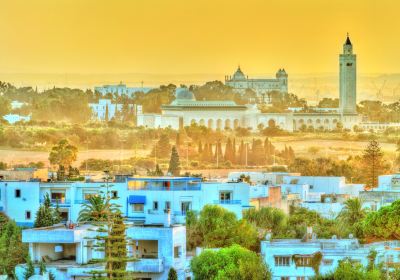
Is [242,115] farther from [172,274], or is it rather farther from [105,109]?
[172,274]

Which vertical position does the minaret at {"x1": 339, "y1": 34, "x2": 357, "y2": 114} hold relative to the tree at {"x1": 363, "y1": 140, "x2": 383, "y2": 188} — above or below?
above

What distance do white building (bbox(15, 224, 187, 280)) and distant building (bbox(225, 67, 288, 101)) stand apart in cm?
6620

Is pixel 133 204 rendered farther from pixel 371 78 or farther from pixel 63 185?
pixel 371 78

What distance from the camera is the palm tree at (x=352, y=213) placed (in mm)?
30888

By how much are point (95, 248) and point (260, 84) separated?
7393cm

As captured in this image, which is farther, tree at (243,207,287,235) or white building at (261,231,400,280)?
tree at (243,207,287,235)

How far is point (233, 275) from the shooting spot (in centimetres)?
2197

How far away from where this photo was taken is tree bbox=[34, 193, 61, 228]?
28359 mm

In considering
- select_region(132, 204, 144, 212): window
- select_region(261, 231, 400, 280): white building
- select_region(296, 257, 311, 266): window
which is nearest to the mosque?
select_region(132, 204, 144, 212): window

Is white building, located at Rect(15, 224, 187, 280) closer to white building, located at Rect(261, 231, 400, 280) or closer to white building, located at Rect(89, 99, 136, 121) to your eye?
white building, located at Rect(261, 231, 400, 280)

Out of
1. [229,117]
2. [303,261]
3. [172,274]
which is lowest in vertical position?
[172,274]

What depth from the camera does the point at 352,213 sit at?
103 ft

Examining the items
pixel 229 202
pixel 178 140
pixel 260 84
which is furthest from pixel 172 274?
pixel 260 84

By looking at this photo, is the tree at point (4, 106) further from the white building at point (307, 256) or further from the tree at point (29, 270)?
the tree at point (29, 270)
